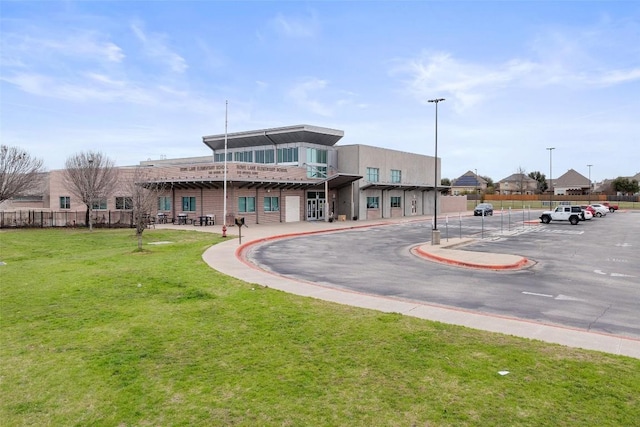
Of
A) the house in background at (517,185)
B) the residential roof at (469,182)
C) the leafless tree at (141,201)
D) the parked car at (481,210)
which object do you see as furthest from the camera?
the house in background at (517,185)

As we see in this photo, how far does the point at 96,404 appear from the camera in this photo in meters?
5.87

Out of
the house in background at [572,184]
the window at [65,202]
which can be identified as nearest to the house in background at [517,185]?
the house in background at [572,184]

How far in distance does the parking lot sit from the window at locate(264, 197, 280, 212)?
55.5 feet

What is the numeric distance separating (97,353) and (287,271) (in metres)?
9.25

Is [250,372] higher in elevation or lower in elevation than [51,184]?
lower

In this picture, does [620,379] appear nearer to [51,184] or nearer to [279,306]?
[279,306]

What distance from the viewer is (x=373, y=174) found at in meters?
54.7

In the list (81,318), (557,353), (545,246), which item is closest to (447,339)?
(557,353)

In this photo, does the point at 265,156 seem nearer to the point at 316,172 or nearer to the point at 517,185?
the point at 316,172

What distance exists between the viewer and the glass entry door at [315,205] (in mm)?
48562

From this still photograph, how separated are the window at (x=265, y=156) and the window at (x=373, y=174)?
37.2ft

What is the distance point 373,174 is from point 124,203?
27.6m

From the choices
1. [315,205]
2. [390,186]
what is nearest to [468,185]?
[390,186]

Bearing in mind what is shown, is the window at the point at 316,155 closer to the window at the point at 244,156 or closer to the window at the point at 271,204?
the window at the point at 271,204
